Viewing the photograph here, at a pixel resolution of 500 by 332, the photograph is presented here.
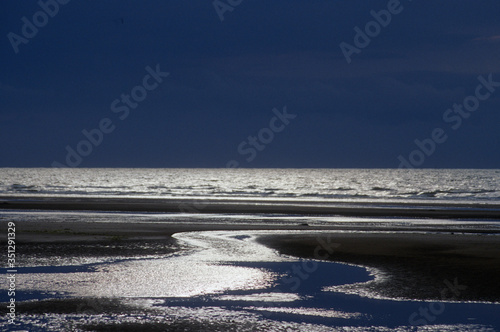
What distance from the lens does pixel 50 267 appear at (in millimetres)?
20000

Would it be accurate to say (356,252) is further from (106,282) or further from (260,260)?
(106,282)

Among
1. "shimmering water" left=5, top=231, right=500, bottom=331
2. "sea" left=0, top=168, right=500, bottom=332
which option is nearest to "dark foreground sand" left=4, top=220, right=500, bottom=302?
"sea" left=0, top=168, right=500, bottom=332

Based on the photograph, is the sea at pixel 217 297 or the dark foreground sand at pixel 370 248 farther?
the dark foreground sand at pixel 370 248

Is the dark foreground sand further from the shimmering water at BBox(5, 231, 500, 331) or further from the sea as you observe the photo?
the shimmering water at BBox(5, 231, 500, 331)

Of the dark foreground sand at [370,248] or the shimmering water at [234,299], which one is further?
the dark foreground sand at [370,248]

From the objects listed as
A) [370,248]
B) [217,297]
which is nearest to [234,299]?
[217,297]

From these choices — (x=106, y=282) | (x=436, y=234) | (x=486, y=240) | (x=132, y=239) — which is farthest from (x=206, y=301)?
(x=436, y=234)

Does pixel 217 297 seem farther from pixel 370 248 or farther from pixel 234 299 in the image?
pixel 370 248

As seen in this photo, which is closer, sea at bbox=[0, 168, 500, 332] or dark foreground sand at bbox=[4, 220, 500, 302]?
sea at bbox=[0, 168, 500, 332]

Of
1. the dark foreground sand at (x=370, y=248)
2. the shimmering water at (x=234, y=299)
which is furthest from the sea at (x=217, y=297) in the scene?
the dark foreground sand at (x=370, y=248)

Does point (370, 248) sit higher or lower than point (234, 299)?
lower

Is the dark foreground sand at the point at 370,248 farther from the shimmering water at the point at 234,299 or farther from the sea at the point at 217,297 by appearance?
the shimmering water at the point at 234,299

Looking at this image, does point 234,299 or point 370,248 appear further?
point 370,248

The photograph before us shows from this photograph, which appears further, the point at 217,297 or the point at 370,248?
the point at 370,248
